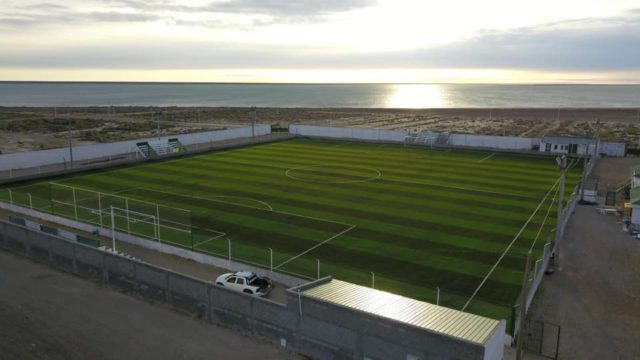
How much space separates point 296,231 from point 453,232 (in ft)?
31.2

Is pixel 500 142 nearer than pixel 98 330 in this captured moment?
No

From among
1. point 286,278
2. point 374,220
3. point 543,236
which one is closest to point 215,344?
point 286,278

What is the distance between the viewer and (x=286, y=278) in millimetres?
23625

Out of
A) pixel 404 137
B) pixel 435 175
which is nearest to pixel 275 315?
pixel 435 175

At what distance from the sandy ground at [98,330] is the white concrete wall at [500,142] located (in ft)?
178

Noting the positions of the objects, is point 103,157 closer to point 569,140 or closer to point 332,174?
point 332,174

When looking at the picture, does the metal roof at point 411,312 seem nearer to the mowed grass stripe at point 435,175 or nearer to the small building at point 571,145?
the mowed grass stripe at point 435,175

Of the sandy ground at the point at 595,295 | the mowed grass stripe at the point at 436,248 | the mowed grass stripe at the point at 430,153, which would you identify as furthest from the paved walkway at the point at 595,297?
the mowed grass stripe at the point at 430,153

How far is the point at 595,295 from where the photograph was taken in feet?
76.1

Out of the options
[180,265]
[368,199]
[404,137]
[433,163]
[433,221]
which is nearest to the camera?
[180,265]

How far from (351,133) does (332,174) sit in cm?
2708

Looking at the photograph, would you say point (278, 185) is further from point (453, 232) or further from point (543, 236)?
point (543, 236)

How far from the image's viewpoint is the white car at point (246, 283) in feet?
72.3

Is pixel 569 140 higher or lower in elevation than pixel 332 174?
higher
